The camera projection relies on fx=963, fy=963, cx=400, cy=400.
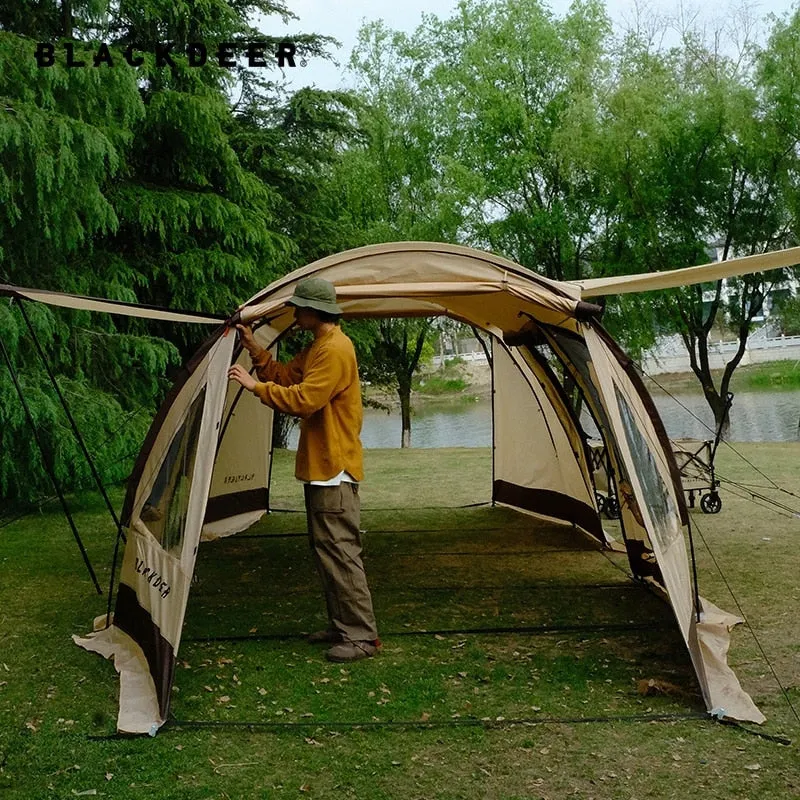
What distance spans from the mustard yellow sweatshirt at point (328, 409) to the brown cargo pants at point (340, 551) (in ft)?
0.34

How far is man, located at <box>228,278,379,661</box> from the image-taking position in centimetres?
433

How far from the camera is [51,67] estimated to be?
8586 mm

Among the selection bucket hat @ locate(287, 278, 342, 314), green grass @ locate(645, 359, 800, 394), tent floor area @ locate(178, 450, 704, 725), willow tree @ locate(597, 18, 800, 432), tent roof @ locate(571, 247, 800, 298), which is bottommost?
tent floor area @ locate(178, 450, 704, 725)

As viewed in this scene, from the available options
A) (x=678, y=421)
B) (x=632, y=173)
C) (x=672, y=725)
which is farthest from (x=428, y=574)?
(x=678, y=421)

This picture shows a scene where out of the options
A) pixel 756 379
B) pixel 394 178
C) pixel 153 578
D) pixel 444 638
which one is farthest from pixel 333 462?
pixel 756 379

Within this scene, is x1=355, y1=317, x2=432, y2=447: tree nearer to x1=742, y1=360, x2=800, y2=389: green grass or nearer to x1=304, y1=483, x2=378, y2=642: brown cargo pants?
x1=742, y1=360, x2=800, y2=389: green grass

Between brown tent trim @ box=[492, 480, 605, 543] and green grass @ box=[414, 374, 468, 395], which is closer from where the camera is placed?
brown tent trim @ box=[492, 480, 605, 543]

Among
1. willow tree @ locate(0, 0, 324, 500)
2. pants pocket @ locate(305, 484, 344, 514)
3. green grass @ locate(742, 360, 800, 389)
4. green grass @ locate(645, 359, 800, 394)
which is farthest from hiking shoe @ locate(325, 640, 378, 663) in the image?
green grass @ locate(742, 360, 800, 389)

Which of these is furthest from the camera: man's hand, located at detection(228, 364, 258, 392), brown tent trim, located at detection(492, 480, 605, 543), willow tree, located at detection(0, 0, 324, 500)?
willow tree, located at detection(0, 0, 324, 500)

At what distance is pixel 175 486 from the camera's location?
446 cm

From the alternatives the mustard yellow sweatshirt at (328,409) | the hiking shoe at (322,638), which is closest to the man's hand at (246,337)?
the mustard yellow sweatshirt at (328,409)

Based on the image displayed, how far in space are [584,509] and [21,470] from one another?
16.4 ft

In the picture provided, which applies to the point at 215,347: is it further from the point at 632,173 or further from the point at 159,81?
the point at 632,173

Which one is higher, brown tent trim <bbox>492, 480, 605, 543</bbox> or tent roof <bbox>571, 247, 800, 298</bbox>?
tent roof <bbox>571, 247, 800, 298</bbox>
